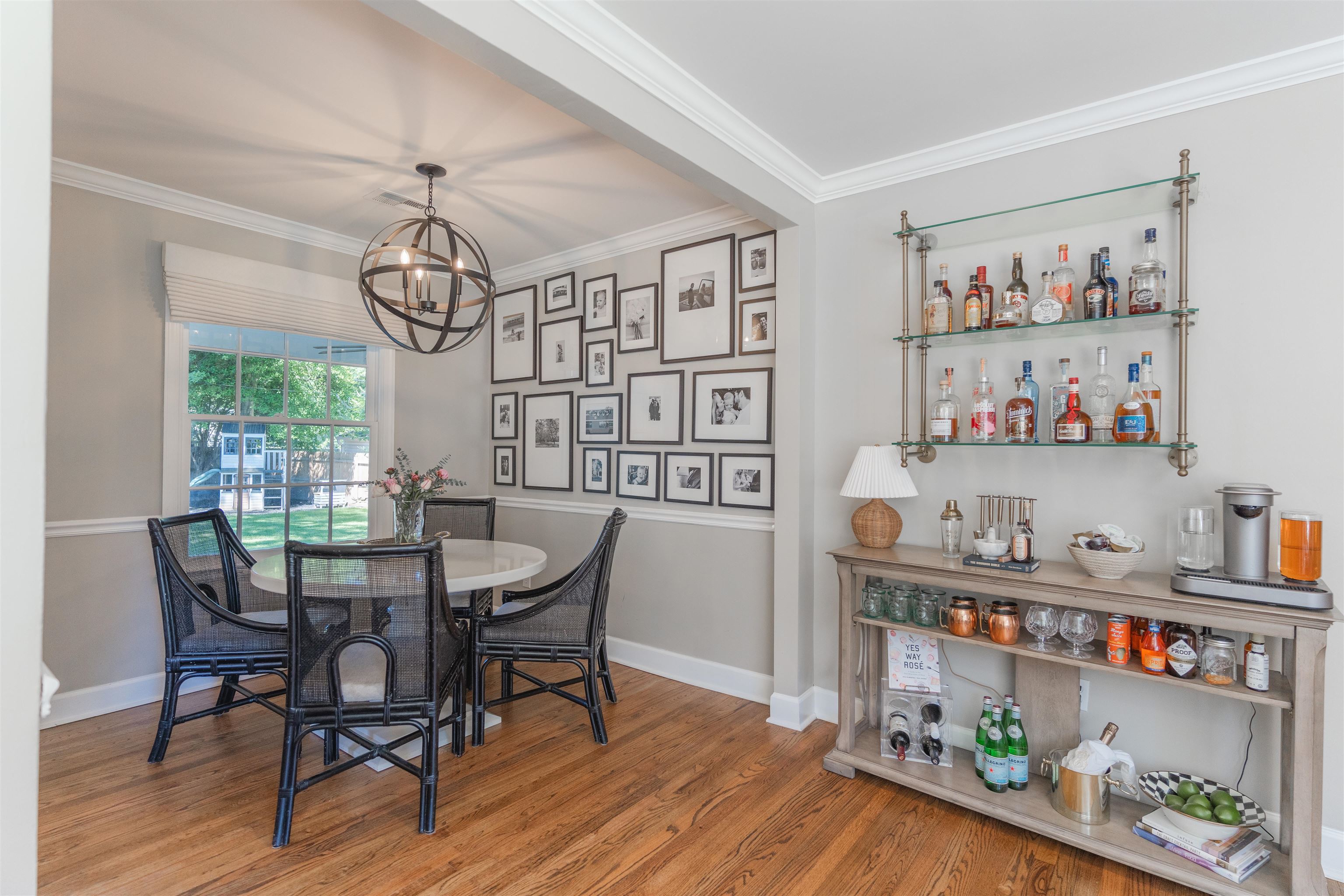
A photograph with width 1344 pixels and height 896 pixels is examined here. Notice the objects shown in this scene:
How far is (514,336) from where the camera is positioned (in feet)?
15.0

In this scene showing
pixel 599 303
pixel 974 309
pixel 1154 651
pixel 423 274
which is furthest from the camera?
pixel 599 303

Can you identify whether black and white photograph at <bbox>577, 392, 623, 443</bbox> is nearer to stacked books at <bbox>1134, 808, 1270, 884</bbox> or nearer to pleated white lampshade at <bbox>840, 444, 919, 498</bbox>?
pleated white lampshade at <bbox>840, 444, 919, 498</bbox>

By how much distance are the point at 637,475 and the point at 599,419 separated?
1.51 ft

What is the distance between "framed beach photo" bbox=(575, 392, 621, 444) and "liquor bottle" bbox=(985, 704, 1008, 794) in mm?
2417

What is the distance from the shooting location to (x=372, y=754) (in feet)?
7.37

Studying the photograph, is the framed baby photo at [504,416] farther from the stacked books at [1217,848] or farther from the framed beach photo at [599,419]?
the stacked books at [1217,848]

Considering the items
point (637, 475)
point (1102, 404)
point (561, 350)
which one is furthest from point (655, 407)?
point (1102, 404)

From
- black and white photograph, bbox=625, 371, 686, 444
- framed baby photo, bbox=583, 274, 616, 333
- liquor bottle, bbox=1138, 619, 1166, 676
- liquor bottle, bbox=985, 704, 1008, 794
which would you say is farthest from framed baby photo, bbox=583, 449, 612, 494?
liquor bottle, bbox=1138, 619, 1166, 676

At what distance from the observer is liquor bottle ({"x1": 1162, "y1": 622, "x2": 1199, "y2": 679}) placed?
2.00 metres

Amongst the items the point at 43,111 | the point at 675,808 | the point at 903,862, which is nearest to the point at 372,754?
the point at 675,808

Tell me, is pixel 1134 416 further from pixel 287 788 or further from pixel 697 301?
pixel 287 788

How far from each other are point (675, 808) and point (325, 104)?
2839 millimetres

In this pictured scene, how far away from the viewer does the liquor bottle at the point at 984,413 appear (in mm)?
2543

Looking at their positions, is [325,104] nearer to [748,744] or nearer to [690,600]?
[690,600]
